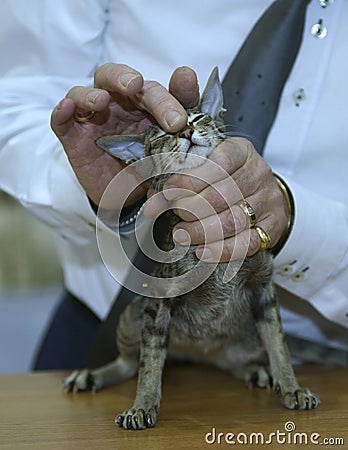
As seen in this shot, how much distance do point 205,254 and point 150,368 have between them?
0.61 feet

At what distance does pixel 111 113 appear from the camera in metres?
1.13

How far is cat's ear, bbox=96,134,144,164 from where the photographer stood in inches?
41.0

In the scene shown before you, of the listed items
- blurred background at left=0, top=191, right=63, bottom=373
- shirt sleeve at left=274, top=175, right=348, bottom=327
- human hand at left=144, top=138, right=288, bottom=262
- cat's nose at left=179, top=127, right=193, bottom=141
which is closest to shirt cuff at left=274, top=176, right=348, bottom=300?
shirt sleeve at left=274, top=175, right=348, bottom=327

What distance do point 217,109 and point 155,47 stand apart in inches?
12.2

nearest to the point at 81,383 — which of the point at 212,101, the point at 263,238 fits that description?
the point at 263,238

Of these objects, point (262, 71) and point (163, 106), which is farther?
point (262, 71)

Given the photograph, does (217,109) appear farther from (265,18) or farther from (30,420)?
(30,420)

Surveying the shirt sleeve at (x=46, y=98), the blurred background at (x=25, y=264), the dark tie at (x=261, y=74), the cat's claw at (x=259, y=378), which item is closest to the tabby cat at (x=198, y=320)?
the cat's claw at (x=259, y=378)

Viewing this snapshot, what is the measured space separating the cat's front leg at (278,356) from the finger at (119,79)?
1.26 ft

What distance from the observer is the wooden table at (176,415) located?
907 millimetres

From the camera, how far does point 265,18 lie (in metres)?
1.26

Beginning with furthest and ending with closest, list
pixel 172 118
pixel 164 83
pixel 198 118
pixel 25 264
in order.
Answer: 1. pixel 25 264
2. pixel 164 83
3. pixel 198 118
4. pixel 172 118

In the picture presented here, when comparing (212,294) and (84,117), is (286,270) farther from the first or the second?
(84,117)

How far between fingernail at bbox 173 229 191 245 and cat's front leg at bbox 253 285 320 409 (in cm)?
17
